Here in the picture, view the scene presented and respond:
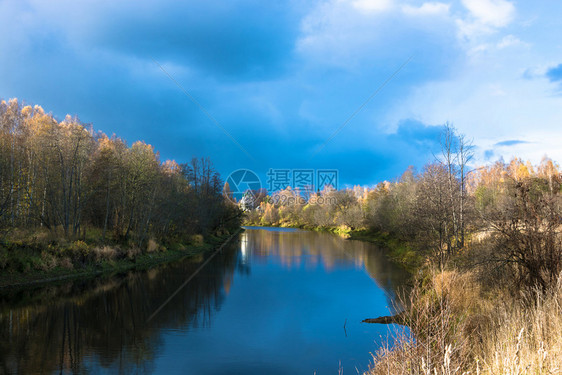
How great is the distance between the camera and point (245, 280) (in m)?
25.2

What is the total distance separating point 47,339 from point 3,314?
14.0 ft

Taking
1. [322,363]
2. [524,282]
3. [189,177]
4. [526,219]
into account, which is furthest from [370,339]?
[189,177]

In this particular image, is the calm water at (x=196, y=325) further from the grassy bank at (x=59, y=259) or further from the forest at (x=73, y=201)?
the forest at (x=73, y=201)

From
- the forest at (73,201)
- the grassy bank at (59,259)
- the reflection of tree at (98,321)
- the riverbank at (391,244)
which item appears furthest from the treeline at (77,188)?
the riverbank at (391,244)

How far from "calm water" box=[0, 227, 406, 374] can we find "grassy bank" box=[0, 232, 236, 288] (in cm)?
154

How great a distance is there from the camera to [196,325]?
14617 millimetres

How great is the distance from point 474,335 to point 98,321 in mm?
13172

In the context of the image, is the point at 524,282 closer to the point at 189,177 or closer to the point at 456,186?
the point at 456,186

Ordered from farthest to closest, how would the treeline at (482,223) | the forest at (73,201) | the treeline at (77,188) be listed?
the treeline at (77,188) < the forest at (73,201) < the treeline at (482,223)

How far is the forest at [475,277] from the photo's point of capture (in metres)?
5.68

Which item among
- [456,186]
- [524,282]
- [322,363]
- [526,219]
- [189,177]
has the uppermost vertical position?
[189,177]

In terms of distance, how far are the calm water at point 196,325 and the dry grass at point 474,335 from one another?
218cm

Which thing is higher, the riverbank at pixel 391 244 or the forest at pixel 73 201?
the forest at pixel 73 201

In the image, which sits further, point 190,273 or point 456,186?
point 190,273
